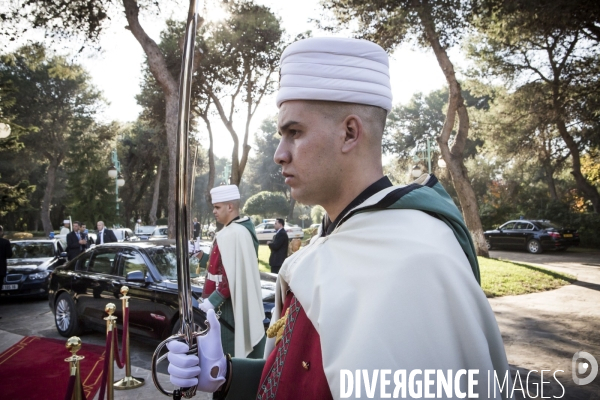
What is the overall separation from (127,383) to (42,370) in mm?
1474

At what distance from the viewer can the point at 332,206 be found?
5.46ft

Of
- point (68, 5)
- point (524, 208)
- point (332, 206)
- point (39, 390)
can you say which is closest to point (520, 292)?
point (39, 390)

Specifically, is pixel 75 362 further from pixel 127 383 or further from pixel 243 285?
pixel 127 383

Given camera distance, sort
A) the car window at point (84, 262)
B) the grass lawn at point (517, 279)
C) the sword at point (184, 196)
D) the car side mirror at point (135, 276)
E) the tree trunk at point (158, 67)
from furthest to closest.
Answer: the tree trunk at point (158, 67)
the grass lawn at point (517, 279)
the car window at point (84, 262)
the car side mirror at point (135, 276)
the sword at point (184, 196)

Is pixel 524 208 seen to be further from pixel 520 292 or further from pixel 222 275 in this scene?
pixel 222 275

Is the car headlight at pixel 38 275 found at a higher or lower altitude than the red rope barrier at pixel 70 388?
lower

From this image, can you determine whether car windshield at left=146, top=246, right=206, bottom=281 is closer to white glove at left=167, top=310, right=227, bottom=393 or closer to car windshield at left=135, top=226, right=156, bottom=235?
white glove at left=167, top=310, right=227, bottom=393

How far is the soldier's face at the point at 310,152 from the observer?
1576 mm

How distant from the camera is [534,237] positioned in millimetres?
22734

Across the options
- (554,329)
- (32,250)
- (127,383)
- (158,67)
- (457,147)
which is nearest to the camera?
(127,383)

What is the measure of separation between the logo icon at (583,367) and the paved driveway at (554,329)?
0.07 m

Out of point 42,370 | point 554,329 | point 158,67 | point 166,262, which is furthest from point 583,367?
point 158,67

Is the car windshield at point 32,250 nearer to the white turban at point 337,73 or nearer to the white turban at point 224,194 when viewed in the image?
the white turban at point 224,194

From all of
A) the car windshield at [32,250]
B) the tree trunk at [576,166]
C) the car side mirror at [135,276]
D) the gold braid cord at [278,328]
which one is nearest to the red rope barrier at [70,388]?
the gold braid cord at [278,328]
